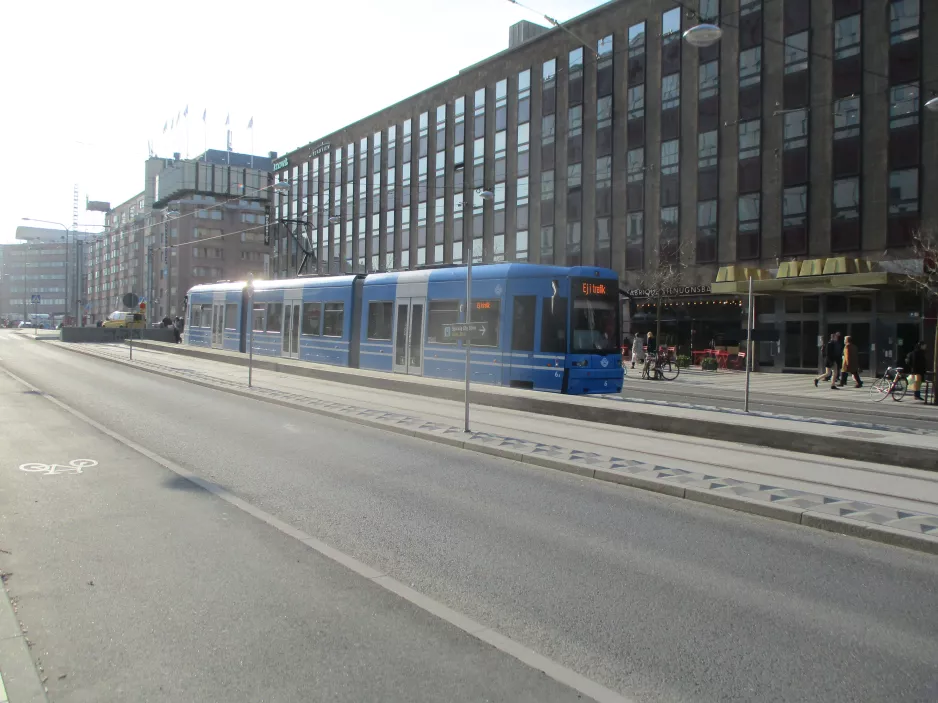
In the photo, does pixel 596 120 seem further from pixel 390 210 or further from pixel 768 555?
pixel 768 555

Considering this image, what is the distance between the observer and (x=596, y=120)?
39469 mm

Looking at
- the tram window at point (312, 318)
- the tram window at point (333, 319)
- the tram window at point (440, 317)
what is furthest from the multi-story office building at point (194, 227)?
the tram window at point (440, 317)

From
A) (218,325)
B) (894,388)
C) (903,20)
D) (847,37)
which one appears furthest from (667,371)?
(218,325)

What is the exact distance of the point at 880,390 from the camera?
21172 millimetres

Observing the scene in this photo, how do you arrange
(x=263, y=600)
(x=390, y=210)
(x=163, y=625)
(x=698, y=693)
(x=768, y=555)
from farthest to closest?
(x=390, y=210) → (x=768, y=555) → (x=263, y=600) → (x=163, y=625) → (x=698, y=693)

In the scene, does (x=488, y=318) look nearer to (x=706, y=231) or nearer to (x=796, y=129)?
(x=706, y=231)

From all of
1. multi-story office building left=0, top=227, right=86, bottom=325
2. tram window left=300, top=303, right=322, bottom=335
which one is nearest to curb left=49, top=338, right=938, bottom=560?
tram window left=300, top=303, right=322, bottom=335

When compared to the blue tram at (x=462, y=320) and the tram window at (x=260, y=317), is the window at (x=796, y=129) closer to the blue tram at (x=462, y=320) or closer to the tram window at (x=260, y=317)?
the blue tram at (x=462, y=320)

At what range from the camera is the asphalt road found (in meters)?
3.68

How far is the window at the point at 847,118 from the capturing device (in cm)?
2909

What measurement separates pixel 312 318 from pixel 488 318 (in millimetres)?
10154

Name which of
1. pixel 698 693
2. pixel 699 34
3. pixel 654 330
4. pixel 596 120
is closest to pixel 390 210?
pixel 596 120

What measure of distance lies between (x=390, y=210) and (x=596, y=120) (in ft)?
70.0

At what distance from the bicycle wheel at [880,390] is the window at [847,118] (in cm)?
1266
